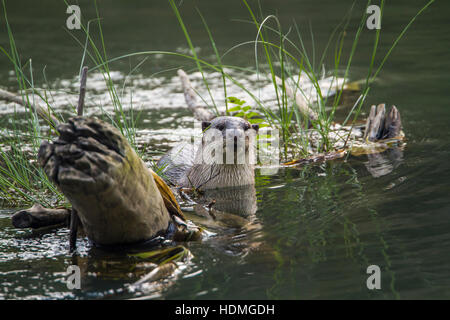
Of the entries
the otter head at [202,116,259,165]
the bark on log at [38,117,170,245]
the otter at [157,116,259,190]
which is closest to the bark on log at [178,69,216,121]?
the otter at [157,116,259,190]

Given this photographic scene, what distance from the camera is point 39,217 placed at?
2471mm

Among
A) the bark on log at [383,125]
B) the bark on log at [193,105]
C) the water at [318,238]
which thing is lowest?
the water at [318,238]

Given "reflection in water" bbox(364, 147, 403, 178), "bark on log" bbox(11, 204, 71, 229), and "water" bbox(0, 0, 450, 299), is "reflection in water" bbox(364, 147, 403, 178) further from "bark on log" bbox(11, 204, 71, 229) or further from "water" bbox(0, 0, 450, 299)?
"bark on log" bbox(11, 204, 71, 229)

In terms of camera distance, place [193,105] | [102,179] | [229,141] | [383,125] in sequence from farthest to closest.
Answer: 1. [193,105]
2. [383,125]
3. [229,141]
4. [102,179]

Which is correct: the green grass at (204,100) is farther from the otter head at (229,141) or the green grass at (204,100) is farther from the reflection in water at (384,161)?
the reflection in water at (384,161)

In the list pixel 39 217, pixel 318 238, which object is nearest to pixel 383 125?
pixel 318 238

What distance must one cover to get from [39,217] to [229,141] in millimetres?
1101

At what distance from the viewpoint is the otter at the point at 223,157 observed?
3.18 metres

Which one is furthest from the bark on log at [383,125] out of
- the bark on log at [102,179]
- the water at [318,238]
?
the bark on log at [102,179]

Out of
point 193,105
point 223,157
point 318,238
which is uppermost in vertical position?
point 193,105

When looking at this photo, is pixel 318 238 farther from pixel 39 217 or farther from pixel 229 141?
pixel 39 217

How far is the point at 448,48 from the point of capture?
21.4ft
